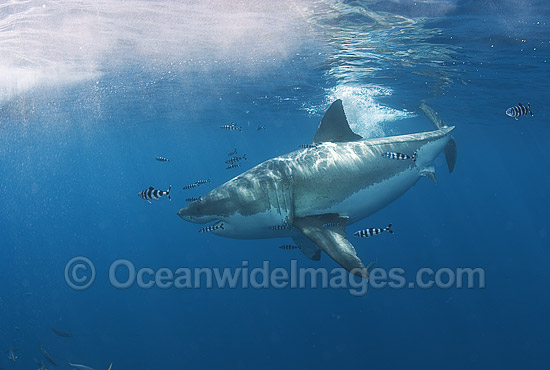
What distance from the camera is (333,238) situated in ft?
13.8

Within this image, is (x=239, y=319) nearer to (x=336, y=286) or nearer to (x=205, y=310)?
(x=205, y=310)

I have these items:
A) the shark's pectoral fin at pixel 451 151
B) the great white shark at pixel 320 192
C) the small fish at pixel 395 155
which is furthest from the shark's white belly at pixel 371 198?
the shark's pectoral fin at pixel 451 151

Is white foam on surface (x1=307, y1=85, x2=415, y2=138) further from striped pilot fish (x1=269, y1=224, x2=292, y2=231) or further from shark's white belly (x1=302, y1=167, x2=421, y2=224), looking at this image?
striped pilot fish (x1=269, y1=224, x2=292, y2=231)

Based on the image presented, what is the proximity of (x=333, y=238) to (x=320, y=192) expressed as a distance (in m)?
0.95

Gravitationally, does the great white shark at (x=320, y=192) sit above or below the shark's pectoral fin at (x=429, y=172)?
above

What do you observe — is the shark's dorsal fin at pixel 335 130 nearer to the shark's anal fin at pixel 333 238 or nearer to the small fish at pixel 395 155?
→ the small fish at pixel 395 155

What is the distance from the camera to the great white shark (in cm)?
457

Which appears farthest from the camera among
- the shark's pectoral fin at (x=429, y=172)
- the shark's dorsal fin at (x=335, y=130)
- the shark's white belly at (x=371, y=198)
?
the shark's pectoral fin at (x=429, y=172)

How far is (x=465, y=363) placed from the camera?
14867 millimetres

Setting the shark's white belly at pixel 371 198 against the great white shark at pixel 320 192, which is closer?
the great white shark at pixel 320 192

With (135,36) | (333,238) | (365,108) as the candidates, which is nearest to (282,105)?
(365,108)

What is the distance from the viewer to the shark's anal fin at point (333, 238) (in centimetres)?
371

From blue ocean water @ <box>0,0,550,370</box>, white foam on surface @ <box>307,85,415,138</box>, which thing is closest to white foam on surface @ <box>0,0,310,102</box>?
blue ocean water @ <box>0,0,550,370</box>

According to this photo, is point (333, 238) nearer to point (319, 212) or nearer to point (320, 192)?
point (319, 212)
